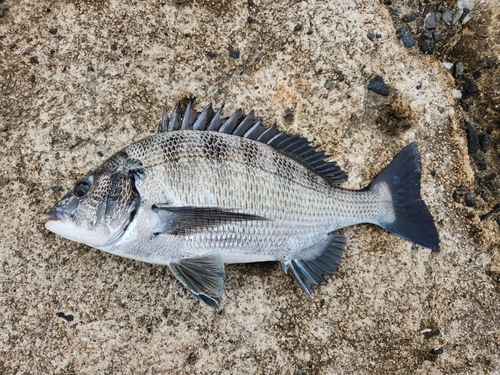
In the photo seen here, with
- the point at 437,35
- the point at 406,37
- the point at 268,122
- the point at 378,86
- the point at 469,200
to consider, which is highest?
the point at 437,35

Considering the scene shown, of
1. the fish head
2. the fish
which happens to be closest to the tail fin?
the fish

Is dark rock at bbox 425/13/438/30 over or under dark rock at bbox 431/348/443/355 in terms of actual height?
over

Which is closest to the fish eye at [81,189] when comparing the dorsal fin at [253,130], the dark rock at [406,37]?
the dorsal fin at [253,130]

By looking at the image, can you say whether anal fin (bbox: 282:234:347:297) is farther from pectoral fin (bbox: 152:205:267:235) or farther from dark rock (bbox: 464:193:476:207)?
dark rock (bbox: 464:193:476:207)

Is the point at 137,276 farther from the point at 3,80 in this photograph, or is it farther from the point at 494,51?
the point at 494,51

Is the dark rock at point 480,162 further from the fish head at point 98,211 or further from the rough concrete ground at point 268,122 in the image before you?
the fish head at point 98,211

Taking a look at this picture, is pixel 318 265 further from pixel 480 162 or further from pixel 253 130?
pixel 480 162

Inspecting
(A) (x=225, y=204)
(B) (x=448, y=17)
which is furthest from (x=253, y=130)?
(B) (x=448, y=17)
